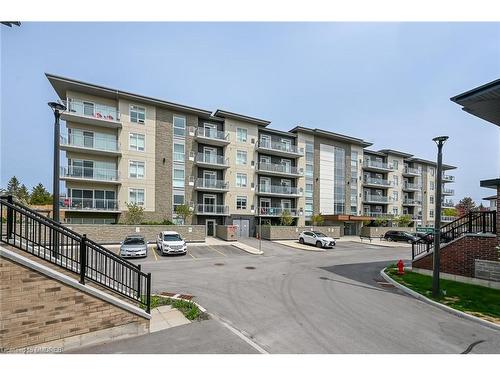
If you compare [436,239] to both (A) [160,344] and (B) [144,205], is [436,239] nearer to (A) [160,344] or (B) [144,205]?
(A) [160,344]

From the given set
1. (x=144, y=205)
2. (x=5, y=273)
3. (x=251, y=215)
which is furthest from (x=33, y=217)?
(x=251, y=215)

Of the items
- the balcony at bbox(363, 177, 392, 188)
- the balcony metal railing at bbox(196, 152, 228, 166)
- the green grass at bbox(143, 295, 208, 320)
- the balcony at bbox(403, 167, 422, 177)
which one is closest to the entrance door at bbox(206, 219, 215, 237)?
the balcony metal railing at bbox(196, 152, 228, 166)

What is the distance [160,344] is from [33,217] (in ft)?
12.7

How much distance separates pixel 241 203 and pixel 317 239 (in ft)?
38.7

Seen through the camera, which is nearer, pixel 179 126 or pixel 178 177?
pixel 178 177

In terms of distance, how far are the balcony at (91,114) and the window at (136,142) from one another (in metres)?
1.68

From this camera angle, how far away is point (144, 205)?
28141 mm

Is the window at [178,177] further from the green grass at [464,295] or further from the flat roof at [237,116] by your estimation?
the green grass at [464,295]

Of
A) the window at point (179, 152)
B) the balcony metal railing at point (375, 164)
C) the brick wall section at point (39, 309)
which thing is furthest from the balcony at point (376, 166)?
the brick wall section at point (39, 309)

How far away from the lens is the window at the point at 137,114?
2805 centimetres

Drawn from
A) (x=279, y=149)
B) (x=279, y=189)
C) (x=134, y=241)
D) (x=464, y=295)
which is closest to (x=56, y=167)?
(x=134, y=241)

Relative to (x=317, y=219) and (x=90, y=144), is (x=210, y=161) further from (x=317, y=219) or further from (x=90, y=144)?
(x=317, y=219)

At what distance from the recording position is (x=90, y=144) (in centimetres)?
2603

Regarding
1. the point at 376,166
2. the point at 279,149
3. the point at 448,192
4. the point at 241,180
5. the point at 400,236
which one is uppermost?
the point at 279,149
